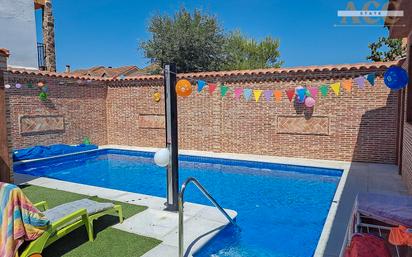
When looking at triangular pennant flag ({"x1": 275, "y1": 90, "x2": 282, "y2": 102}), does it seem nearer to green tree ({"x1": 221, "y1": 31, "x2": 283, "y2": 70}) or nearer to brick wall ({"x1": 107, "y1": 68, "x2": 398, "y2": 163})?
brick wall ({"x1": 107, "y1": 68, "x2": 398, "y2": 163})

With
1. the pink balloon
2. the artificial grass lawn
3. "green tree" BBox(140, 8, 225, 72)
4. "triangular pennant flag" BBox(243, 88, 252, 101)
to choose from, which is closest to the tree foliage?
"green tree" BBox(140, 8, 225, 72)

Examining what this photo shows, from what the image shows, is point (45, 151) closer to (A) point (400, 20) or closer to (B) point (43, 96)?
(B) point (43, 96)

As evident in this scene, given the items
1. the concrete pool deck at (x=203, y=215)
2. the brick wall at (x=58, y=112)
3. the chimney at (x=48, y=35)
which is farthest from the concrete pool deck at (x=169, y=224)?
the chimney at (x=48, y=35)

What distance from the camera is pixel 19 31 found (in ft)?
58.1

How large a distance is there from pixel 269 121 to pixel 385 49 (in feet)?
36.6

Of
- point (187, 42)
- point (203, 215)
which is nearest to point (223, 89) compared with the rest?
point (203, 215)

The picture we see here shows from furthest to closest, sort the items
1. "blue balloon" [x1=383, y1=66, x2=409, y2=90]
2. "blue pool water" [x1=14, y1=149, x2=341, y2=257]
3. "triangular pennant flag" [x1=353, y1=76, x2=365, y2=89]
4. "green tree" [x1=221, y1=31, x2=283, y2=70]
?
"green tree" [x1=221, y1=31, x2=283, y2=70] → "triangular pennant flag" [x1=353, y1=76, x2=365, y2=89] → "blue balloon" [x1=383, y1=66, x2=409, y2=90] → "blue pool water" [x1=14, y1=149, x2=341, y2=257]

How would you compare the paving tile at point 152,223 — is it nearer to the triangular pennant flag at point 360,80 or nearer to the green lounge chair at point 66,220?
the green lounge chair at point 66,220

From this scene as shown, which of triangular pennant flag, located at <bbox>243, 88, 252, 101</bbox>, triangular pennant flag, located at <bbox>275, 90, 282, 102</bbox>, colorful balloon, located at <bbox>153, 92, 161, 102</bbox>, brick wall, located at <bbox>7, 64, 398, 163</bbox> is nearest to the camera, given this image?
brick wall, located at <bbox>7, 64, 398, 163</bbox>

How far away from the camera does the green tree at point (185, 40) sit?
18.4 m

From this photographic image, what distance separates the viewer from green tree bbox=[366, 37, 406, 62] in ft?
54.9

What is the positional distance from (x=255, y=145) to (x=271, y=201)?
174 inches

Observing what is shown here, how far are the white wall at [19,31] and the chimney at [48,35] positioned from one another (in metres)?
0.78

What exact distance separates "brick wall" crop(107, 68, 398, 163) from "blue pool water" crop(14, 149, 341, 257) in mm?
1252
